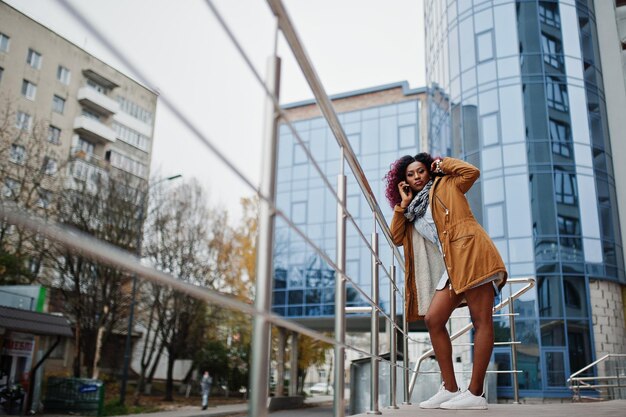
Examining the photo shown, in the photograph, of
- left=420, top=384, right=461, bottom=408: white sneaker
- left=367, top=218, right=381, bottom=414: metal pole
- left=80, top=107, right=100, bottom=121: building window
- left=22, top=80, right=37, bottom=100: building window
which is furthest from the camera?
left=80, top=107, right=100, bottom=121: building window

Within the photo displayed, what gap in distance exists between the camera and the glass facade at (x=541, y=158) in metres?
15.5

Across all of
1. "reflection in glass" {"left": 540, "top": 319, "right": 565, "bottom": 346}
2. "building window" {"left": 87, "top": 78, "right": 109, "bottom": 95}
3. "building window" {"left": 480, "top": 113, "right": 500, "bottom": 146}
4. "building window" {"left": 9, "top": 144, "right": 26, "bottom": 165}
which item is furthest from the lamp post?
"building window" {"left": 87, "top": 78, "right": 109, "bottom": 95}

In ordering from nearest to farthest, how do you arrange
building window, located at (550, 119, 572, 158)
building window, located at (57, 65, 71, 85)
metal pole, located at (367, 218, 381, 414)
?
metal pole, located at (367, 218, 381, 414), building window, located at (550, 119, 572, 158), building window, located at (57, 65, 71, 85)

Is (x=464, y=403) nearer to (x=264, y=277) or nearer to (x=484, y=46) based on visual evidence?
(x=264, y=277)

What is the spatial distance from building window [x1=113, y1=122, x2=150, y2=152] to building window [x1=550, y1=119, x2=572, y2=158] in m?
24.4

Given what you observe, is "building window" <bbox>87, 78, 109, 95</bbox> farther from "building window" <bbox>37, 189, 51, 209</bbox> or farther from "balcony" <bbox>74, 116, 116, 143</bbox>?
"building window" <bbox>37, 189, 51, 209</bbox>

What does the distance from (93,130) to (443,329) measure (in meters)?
31.1

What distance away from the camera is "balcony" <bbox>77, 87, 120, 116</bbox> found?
30.9m

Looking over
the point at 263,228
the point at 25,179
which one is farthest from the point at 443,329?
the point at 25,179

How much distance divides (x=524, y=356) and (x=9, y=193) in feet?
44.9

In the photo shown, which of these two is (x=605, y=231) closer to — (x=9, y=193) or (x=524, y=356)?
(x=524, y=356)

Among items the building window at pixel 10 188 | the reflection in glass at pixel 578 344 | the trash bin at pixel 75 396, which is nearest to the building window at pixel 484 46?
the reflection in glass at pixel 578 344

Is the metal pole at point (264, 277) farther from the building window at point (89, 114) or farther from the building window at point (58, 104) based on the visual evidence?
the building window at point (89, 114)

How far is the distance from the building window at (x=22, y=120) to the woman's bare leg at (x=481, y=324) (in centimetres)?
1470
